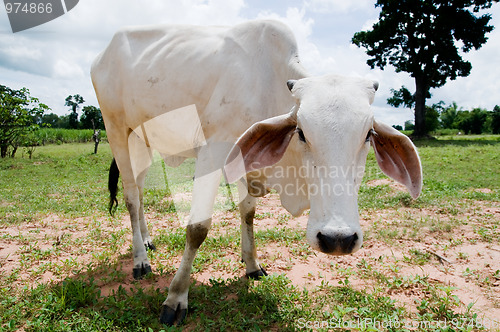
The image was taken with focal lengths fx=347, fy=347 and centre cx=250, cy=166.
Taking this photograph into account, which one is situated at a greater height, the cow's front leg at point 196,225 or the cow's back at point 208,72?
the cow's back at point 208,72

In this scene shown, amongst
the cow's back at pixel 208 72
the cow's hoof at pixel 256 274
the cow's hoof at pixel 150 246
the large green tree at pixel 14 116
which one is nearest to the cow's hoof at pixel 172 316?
the cow's hoof at pixel 256 274

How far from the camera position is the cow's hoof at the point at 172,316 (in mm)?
2396

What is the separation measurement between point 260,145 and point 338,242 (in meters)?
0.79

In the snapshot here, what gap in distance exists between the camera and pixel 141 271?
127 inches

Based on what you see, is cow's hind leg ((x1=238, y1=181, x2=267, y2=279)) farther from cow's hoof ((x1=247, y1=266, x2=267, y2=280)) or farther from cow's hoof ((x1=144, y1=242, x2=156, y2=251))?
cow's hoof ((x1=144, y1=242, x2=156, y2=251))

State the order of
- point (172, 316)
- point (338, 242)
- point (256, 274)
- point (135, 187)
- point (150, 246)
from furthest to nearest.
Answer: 1. point (150, 246)
2. point (135, 187)
3. point (256, 274)
4. point (172, 316)
5. point (338, 242)

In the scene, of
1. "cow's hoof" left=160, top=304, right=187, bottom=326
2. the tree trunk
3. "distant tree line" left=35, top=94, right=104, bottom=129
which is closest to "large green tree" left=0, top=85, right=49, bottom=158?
"cow's hoof" left=160, top=304, right=187, bottom=326

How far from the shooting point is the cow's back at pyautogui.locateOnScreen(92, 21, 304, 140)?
2.48 meters

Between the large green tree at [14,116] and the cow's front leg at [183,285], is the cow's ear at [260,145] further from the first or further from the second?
the large green tree at [14,116]

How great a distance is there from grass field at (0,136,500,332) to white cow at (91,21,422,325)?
292mm

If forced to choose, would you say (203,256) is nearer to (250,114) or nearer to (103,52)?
(250,114)

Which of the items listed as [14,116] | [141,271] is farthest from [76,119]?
[141,271]

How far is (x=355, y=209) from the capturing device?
1712 mm

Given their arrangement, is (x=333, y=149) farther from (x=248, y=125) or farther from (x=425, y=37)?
(x=425, y=37)
